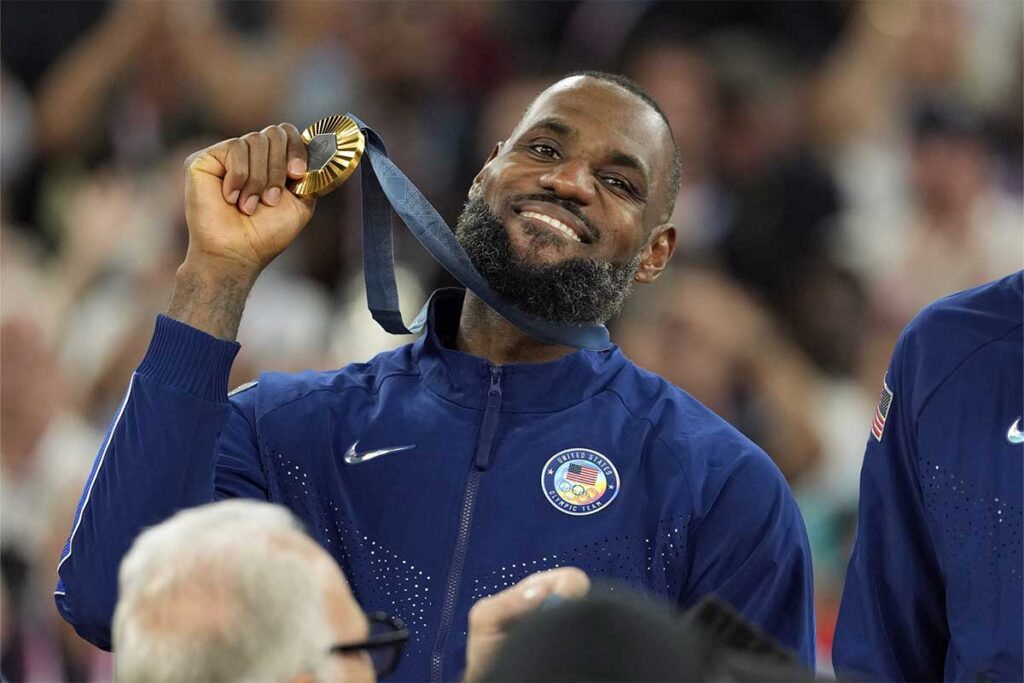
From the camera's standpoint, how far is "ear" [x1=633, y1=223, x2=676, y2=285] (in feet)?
12.5

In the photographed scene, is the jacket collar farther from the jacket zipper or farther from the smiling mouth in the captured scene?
the smiling mouth

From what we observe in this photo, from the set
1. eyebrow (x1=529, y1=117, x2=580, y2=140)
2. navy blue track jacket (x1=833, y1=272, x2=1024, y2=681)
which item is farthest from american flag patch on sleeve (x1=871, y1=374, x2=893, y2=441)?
eyebrow (x1=529, y1=117, x2=580, y2=140)

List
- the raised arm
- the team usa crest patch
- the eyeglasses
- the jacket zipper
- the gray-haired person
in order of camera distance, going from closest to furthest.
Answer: the gray-haired person → the eyeglasses → the raised arm → the jacket zipper → the team usa crest patch

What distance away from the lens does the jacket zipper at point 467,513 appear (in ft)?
10.4

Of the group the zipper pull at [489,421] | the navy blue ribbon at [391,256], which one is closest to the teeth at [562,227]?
the navy blue ribbon at [391,256]

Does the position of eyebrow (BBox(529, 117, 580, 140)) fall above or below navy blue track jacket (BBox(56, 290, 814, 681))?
Answer: above

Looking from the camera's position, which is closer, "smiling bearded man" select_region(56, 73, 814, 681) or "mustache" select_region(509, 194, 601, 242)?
"smiling bearded man" select_region(56, 73, 814, 681)

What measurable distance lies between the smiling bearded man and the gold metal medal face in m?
0.03

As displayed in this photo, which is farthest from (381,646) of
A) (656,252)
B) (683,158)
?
(683,158)

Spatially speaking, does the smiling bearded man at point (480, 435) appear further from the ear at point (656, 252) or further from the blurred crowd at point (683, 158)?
the blurred crowd at point (683, 158)

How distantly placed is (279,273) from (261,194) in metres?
3.46

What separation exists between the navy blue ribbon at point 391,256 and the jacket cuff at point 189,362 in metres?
0.64

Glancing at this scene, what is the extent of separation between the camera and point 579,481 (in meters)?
3.35

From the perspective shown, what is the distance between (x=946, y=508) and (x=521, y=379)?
946 millimetres
